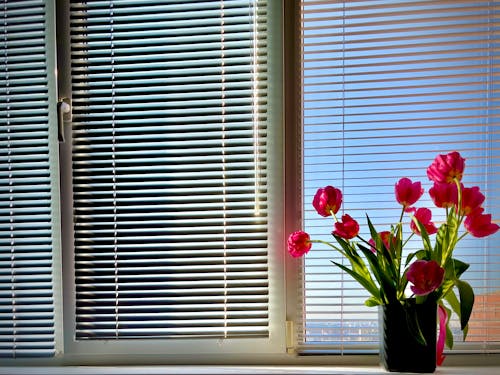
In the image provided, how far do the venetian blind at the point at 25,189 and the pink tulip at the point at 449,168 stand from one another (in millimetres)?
1221

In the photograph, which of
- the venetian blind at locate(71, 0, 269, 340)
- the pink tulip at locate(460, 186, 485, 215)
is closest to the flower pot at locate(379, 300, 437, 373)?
the pink tulip at locate(460, 186, 485, 215)

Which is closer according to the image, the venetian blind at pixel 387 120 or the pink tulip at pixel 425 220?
the pink tulip at pixel 425 220

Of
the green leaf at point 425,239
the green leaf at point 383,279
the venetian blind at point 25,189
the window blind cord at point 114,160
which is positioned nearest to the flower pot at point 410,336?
the green leaf at point 383,279

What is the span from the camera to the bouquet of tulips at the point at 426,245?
120 cm

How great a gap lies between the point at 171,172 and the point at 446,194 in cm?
84

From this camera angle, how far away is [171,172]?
1.48 meters

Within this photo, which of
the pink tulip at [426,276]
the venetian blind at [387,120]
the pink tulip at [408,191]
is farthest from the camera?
the venetian blind at [387,120]

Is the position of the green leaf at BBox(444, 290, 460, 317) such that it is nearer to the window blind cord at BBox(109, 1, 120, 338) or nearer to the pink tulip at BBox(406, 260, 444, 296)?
the pink tulip at BBox(406, 260, 444, 296)

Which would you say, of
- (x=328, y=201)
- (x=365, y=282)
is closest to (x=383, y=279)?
(x=365, y=282)

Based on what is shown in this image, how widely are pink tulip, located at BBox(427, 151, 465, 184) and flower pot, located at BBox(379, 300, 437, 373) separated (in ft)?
1.14

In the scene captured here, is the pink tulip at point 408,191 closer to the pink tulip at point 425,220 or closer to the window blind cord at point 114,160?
the pink tulip at point 425,220

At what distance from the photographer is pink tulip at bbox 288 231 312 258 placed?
131cm

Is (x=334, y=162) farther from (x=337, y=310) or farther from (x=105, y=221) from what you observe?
(x=105, y=221)

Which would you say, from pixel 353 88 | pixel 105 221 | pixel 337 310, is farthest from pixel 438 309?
pixel 105 221
